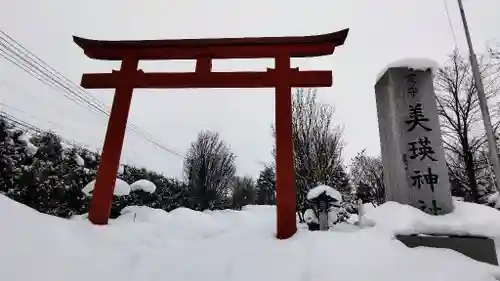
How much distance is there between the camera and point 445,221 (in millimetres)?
4215

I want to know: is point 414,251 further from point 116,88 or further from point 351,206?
point 351,206

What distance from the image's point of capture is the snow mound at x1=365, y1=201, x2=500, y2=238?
13.1ft

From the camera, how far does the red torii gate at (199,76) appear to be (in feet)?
18.4

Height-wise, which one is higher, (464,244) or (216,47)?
(216,47)

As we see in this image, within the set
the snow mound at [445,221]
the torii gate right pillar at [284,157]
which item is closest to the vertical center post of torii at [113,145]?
the torii gate right pillar at [284,157]

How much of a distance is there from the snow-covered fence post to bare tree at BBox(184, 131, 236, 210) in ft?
51.3

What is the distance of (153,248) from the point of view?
464 centimetres

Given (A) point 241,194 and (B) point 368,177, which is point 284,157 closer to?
(B) point 368,177

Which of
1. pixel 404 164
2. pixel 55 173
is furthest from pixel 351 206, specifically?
pixel 55 173

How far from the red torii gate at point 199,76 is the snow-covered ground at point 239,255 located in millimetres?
1335

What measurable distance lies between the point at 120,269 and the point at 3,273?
1.24m

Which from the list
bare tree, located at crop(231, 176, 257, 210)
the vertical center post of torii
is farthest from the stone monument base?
bare tree, located at crop(231, 176, 257, 210)

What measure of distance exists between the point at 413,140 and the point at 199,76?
14.1ft

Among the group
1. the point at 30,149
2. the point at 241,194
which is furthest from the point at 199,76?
the point at 241,194
